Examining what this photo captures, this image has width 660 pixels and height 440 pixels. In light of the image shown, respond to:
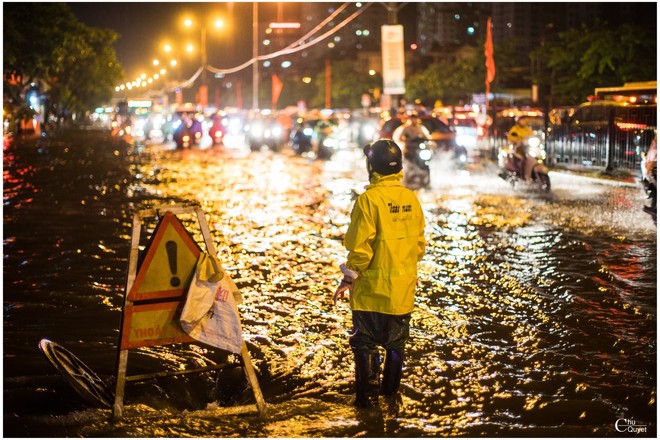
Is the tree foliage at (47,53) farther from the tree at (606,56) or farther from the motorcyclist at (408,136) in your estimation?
the tree at (606,56)

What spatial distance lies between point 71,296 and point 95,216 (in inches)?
283

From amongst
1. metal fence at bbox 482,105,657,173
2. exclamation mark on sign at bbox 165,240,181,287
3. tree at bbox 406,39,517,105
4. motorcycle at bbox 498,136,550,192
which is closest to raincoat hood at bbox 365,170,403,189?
exclamation mark on sign at bbox 165,240,181,287

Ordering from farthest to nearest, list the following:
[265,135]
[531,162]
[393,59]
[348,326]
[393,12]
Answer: [265,135]
[393,59]
[393,12]
[531,162]
[348,326]

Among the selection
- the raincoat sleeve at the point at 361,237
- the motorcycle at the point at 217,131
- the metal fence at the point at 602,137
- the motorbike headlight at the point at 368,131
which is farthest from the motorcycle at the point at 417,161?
the motorcycle at the point at 217,131

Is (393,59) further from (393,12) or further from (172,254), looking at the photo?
(172,254)

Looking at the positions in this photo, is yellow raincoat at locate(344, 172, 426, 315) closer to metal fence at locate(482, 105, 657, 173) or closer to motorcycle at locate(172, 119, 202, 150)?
metal fence at locate(482, 105, 657, 173)

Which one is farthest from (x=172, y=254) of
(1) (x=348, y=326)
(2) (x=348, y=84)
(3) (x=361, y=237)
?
(2) (x=348, y=84)

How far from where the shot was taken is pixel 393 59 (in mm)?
36406

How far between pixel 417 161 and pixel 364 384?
56.1ft

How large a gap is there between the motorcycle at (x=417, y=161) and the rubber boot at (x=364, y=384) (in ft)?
55.2

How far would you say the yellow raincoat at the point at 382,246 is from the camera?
5.70 metres

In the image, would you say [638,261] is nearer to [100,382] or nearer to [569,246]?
[569,246]

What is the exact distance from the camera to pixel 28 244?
42.5 ft

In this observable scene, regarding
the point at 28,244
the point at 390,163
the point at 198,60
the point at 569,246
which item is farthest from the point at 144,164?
the point at 198,60
